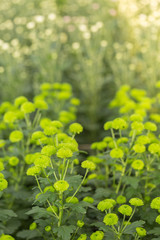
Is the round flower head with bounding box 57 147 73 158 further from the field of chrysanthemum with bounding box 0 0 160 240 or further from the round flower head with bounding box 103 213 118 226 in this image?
the round flower head with bounding box 103 213 118 226

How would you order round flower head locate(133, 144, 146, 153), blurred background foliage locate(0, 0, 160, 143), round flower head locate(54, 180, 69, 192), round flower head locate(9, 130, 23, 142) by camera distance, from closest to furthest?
1. round flower head locate(54, 180, 69, 192)
2. round flower head locate(133, 144, 146, 153)
3. round flower head locate(9, 130, 23, 142)
4. blurred background foliage locate(0, 0, 160, 143)

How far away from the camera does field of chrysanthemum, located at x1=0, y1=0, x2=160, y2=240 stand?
1646 millimetres

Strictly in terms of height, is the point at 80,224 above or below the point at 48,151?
below

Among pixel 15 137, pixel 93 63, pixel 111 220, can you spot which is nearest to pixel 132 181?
pixel 111 220

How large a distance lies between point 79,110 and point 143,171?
227 centimetres

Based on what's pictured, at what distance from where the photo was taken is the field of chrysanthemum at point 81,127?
1646 mm

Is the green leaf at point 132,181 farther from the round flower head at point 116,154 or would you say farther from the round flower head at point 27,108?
the round flower head at point 27,108

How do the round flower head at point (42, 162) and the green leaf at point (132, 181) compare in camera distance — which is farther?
the green leaf at point (132, 181)

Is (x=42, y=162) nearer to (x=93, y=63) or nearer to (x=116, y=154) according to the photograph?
(x=116, y=154)

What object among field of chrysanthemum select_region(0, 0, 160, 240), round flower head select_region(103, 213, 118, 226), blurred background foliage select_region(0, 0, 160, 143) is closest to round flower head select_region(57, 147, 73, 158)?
field of chrysanthemum select_region(0, 0, 160, 240)

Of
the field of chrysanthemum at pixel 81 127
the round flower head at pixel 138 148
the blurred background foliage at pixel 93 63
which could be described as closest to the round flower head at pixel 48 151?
the field of chrysanthemum at pixel 81 127

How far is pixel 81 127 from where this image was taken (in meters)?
1.90

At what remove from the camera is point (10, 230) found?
1.99m

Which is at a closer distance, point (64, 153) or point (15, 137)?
point (64, 153)
